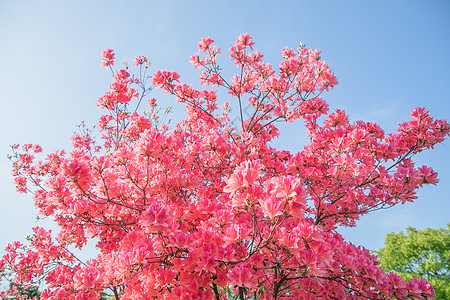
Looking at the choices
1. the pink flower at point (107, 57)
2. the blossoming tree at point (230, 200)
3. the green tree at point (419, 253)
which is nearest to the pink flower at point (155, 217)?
the blossoming tree at point (230, 200)

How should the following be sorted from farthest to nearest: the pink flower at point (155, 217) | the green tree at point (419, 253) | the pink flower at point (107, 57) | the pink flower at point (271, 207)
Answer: the green tree at point (419, 253), the pink flower at point (107, 57), the pink flower at point (155, 217), the pink flower at point (271, 207)

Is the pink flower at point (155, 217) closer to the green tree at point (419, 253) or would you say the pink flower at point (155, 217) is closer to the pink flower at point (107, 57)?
the pink flower at point (107, 57)

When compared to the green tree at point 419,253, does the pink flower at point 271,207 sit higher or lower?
lower

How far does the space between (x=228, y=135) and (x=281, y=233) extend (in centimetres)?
307

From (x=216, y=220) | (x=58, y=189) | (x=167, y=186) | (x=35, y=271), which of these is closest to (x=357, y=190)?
(x=216, y=220)

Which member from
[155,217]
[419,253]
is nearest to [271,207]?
[155,217]

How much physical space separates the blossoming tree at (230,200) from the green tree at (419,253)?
16.8m

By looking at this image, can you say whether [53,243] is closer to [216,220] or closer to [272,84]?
[216,220]

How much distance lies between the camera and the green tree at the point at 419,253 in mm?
17141

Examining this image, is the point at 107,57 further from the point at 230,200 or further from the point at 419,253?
the point at 419,253

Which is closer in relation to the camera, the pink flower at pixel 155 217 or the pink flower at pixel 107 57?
the pink flower at pixel 155 217

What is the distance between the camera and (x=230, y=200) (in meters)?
3.49

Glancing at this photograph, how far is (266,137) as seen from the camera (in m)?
5.93

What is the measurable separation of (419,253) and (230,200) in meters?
21.9
